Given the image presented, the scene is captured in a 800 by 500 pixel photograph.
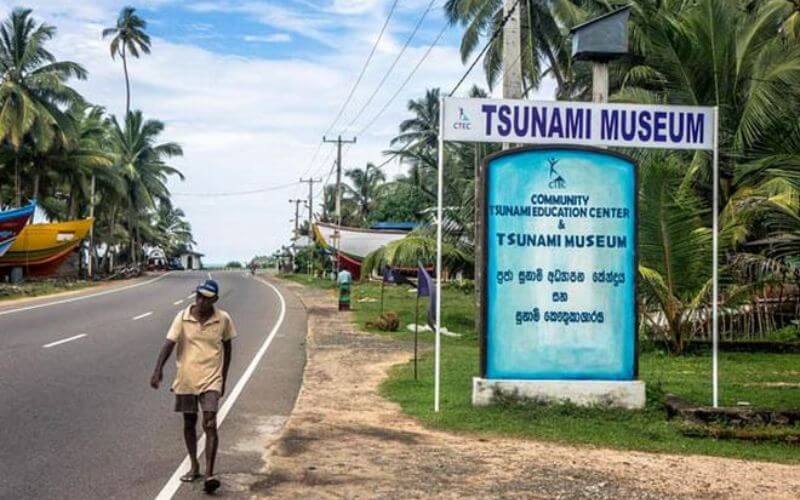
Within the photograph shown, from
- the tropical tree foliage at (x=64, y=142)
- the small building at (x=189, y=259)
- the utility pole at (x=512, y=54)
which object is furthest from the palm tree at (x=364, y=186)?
the utility pole at (x=512, y=54)

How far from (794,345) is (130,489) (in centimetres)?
1388

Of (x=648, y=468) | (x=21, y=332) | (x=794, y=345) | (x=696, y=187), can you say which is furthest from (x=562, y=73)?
(x=648, y=468)

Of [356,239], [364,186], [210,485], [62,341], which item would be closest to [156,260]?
[364,186]

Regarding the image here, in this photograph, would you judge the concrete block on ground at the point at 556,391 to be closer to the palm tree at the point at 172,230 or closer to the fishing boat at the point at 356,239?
the fishing boat at the point at 356,239

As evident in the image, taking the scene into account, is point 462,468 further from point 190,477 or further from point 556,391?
point 556,391

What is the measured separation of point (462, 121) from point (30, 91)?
38.4 metres

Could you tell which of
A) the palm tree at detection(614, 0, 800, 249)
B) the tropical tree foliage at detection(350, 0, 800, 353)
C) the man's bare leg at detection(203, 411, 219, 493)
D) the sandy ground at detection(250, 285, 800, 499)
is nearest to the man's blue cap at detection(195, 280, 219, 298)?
the man's bare leg at detection(203, 411, 219, 493)

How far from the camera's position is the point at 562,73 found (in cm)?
3416

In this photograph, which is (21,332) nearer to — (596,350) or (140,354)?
(140,354)

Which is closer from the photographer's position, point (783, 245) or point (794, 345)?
point (783, 245)

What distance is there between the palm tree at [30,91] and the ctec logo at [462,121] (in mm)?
34499

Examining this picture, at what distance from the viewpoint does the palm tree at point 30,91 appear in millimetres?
39312

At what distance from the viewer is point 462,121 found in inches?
374

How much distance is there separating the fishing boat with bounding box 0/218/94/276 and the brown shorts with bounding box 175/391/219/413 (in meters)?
42.5
